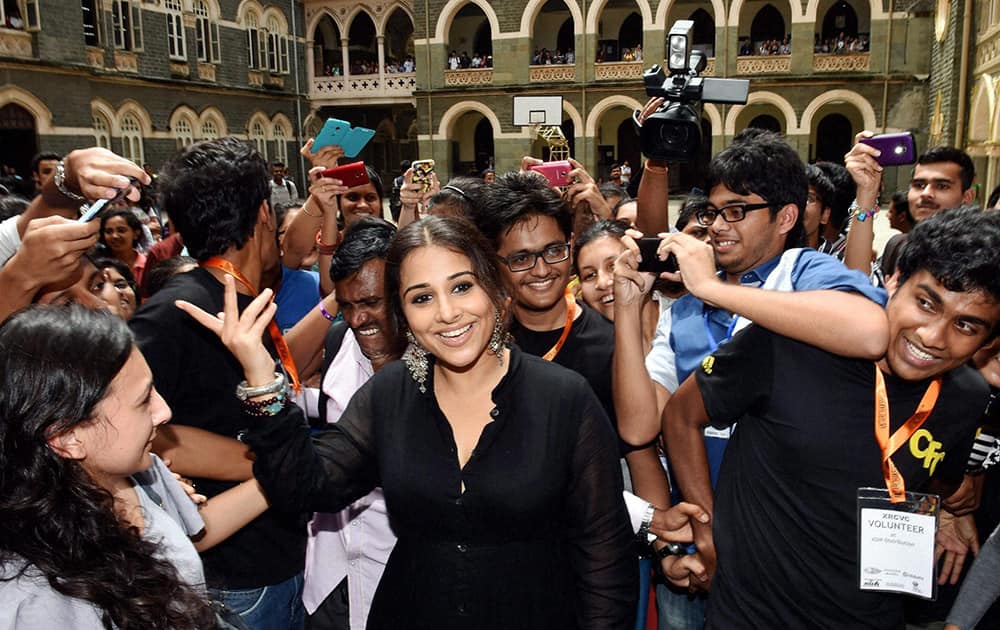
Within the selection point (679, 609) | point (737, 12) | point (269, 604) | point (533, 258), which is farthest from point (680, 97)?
point (737, 12)

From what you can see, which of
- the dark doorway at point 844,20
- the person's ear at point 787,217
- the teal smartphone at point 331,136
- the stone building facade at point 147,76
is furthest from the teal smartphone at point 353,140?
the dark doorway at point 844,20

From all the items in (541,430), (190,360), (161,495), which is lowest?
(161,495)

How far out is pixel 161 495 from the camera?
1801mm

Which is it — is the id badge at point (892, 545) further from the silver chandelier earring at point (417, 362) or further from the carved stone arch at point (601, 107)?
the carved stone arch at point (601, 107)

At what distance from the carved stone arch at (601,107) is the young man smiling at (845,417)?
23.0 metres

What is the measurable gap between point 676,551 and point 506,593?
0.73 metres

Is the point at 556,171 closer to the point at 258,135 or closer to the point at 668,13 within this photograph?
the point at 668,13

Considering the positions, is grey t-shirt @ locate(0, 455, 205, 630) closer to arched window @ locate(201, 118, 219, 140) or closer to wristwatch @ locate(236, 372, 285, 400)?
wristwatch @ locate(236, 372, 285, 400)

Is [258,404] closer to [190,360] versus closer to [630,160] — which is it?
[190,360]

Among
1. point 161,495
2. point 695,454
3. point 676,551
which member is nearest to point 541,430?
point 695,454

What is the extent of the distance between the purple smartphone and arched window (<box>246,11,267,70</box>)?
26.4 meters

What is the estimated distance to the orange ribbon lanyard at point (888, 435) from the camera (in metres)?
1.81

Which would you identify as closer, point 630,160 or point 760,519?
point 760,519

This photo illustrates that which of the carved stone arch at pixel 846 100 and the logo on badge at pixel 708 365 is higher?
the carved stone arch at pixel 846 100
